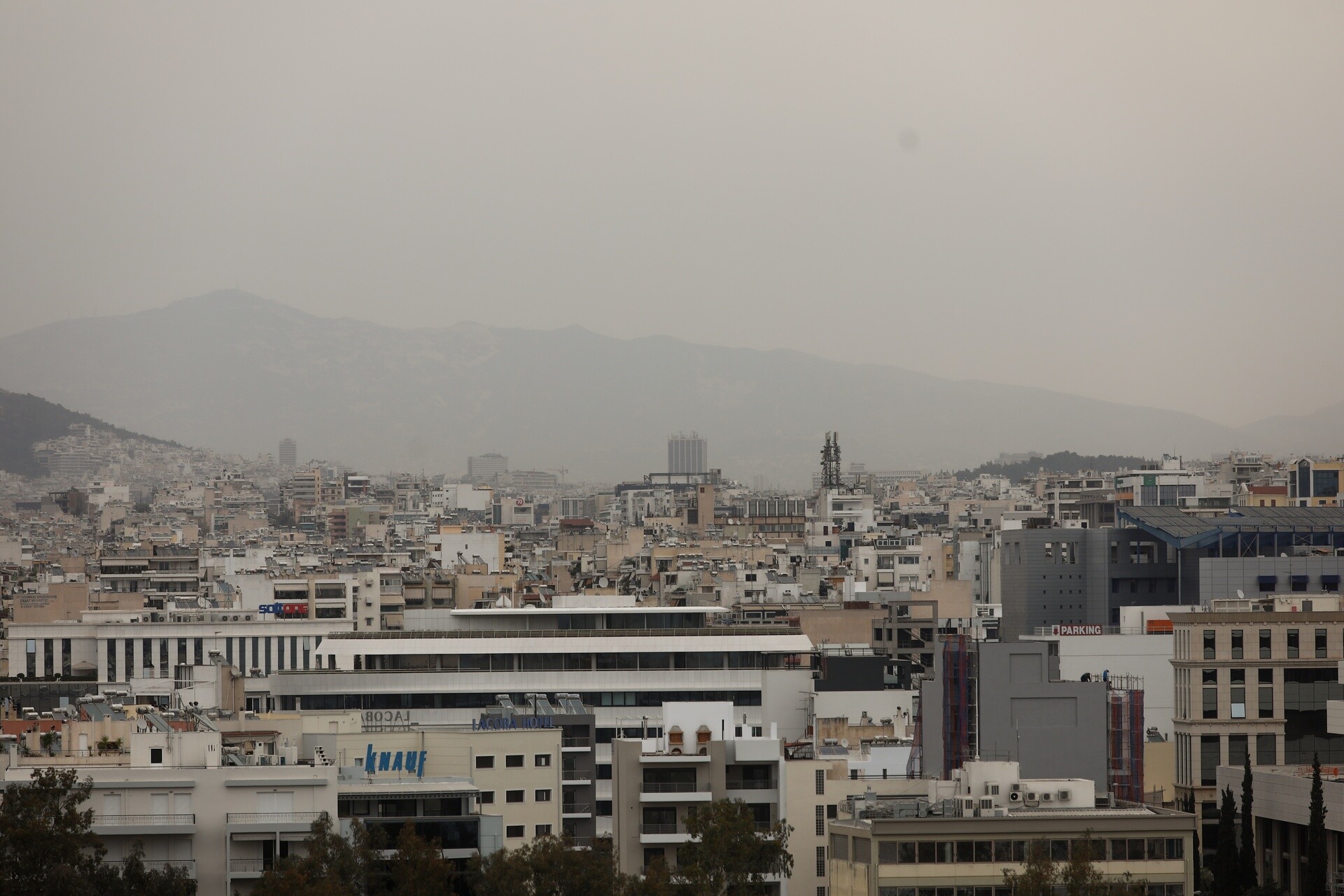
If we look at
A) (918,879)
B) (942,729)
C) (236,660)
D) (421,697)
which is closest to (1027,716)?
(942,729)

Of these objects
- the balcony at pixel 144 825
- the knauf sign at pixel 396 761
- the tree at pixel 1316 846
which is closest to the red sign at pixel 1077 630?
the tree at pixel 1316 846

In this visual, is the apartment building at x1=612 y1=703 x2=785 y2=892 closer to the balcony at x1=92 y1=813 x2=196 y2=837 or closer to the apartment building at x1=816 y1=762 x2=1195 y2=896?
the apartment building at x1=816 y1=762 x2=1195 y2=896

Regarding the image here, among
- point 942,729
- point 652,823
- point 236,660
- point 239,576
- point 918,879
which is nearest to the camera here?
point 918,879

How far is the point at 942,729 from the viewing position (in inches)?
1914

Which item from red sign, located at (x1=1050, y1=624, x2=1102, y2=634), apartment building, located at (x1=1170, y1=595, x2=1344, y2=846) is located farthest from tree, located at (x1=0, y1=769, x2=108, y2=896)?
red sign, located at (x1=1050, y1=624, x2=1102, y2=634)

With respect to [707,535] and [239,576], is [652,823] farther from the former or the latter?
[707,535]

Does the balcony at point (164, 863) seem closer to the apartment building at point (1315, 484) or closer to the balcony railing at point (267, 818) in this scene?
the balcony railing at point (267, 818)

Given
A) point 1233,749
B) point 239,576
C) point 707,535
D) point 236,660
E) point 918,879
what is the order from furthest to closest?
point 707,535 < point 239,576 < point 236,660 < point 1233,749 < point 918,879

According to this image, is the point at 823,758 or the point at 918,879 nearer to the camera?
the point at 918,879

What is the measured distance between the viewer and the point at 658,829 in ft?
147

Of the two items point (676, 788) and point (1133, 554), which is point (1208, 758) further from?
point (1133, 554)

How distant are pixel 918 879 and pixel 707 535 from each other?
132 m

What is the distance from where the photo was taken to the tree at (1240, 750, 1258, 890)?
138 ft

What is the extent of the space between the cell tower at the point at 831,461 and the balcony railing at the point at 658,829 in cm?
14070
